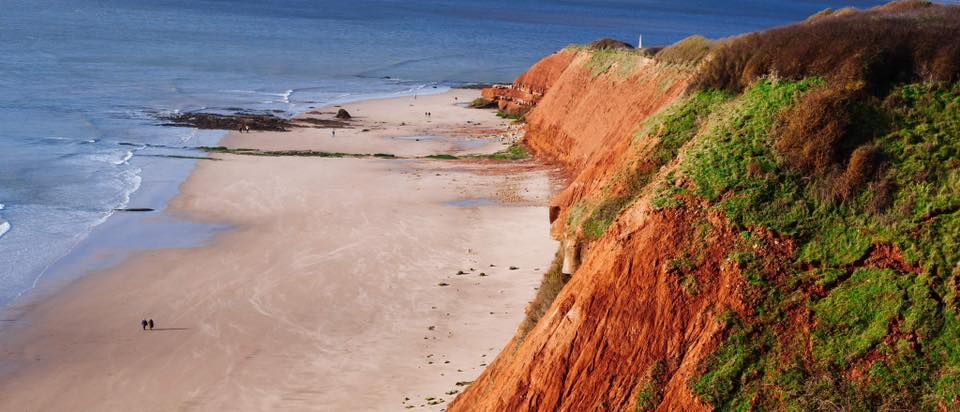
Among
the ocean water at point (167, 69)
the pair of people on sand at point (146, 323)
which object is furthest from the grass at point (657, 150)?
the ocean water at point (167, 69)

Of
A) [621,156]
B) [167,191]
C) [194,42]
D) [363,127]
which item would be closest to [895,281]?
[621,156]

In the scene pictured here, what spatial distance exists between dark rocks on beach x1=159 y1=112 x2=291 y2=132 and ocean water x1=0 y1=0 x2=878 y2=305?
1.50 metres

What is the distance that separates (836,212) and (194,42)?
101745 mm

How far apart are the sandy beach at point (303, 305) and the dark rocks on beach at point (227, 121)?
16.7 meters

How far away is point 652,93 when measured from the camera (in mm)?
32375

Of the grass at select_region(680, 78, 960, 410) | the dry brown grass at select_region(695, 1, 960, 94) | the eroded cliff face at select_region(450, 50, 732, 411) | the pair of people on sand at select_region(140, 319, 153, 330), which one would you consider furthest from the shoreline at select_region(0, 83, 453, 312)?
the grass at select_region(680, 78, 960, 410)

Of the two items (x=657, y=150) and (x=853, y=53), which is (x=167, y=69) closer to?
(x=657, y=150)

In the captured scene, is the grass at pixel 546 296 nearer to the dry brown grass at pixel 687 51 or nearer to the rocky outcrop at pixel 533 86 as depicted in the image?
the dry brown grass at pixel 687 51

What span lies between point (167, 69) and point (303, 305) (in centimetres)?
6387

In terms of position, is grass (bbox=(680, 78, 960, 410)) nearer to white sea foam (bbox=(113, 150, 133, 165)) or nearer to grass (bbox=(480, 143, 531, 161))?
grass (bbox=(480, 143, 531, 161))

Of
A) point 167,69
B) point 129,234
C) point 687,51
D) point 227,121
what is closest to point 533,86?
point 227,121

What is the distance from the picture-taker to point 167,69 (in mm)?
84375

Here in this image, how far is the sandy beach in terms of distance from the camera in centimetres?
2066

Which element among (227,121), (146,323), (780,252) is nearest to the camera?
(780,252)
